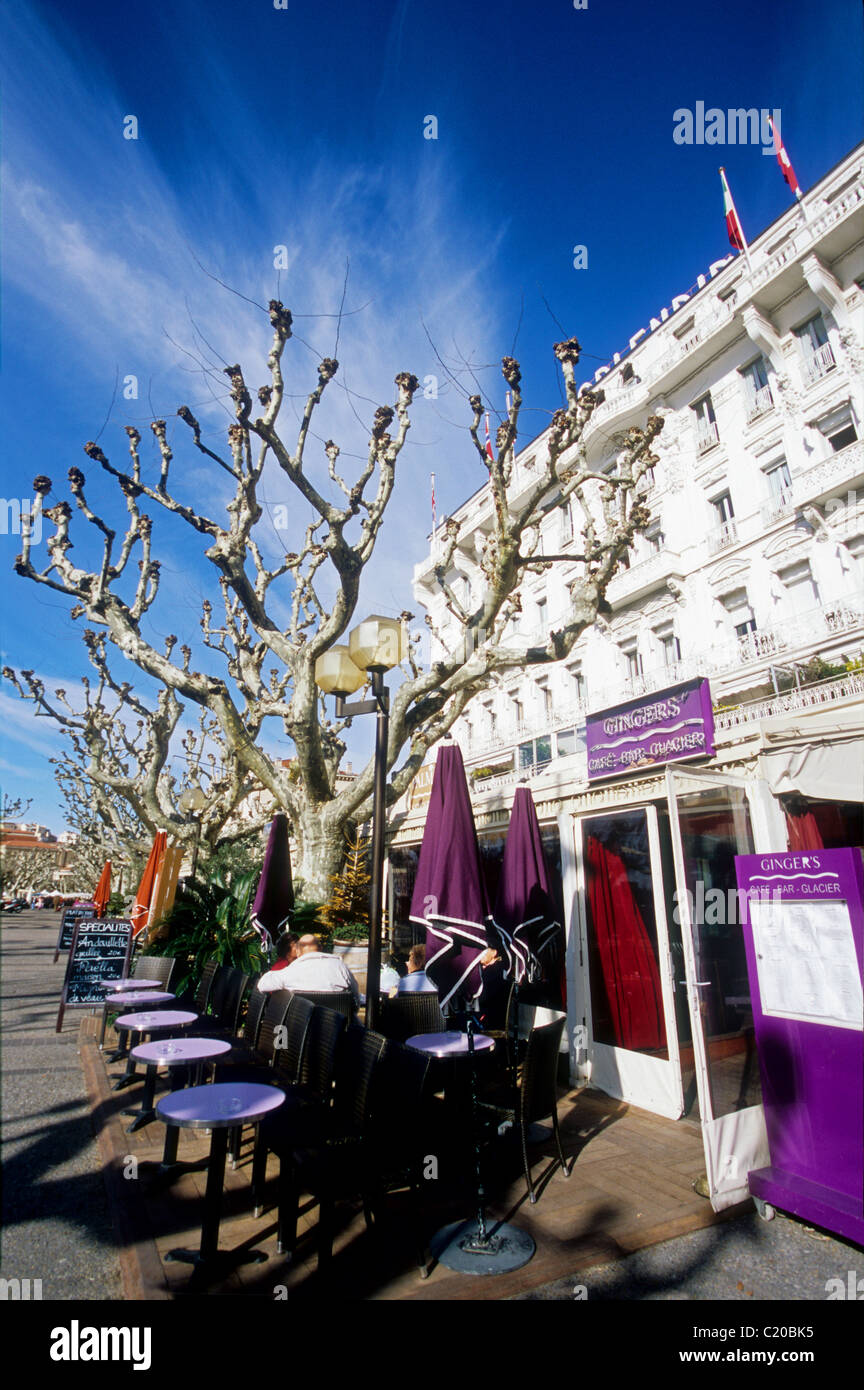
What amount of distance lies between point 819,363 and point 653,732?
56.7 ft

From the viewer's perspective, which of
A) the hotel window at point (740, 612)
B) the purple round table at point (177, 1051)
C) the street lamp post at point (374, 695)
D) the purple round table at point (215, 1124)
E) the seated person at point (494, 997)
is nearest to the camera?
the purple round table at point (215, 1124)

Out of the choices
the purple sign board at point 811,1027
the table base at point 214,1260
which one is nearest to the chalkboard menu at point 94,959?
the table base at point 214,1260

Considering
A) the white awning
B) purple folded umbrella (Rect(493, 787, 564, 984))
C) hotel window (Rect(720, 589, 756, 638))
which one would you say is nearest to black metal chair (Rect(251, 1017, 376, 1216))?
purple folded umbrella (Rect(493, 787, 564, 984))

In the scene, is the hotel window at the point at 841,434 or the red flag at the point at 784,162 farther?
the red flag at the point at 784,162

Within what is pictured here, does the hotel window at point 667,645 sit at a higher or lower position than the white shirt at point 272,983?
higher

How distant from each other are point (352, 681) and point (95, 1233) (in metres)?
3.98

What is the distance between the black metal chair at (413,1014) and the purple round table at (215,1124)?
6.41ft

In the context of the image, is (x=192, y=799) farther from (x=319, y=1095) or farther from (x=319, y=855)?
(x=319, y=1095)

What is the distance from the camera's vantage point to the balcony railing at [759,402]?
755 inches

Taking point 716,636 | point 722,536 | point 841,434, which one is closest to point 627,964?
point 716,636

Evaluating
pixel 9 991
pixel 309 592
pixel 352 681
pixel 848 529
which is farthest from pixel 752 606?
pixel 9 991

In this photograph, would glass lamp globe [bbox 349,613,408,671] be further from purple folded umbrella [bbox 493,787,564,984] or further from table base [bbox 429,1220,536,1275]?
table base [bbox 429,1220,536,1275]

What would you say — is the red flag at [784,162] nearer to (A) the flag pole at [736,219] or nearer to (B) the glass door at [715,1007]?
(A) the flag pole at [736,219]

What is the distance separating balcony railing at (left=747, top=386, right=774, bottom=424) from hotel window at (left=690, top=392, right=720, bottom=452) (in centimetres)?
118
